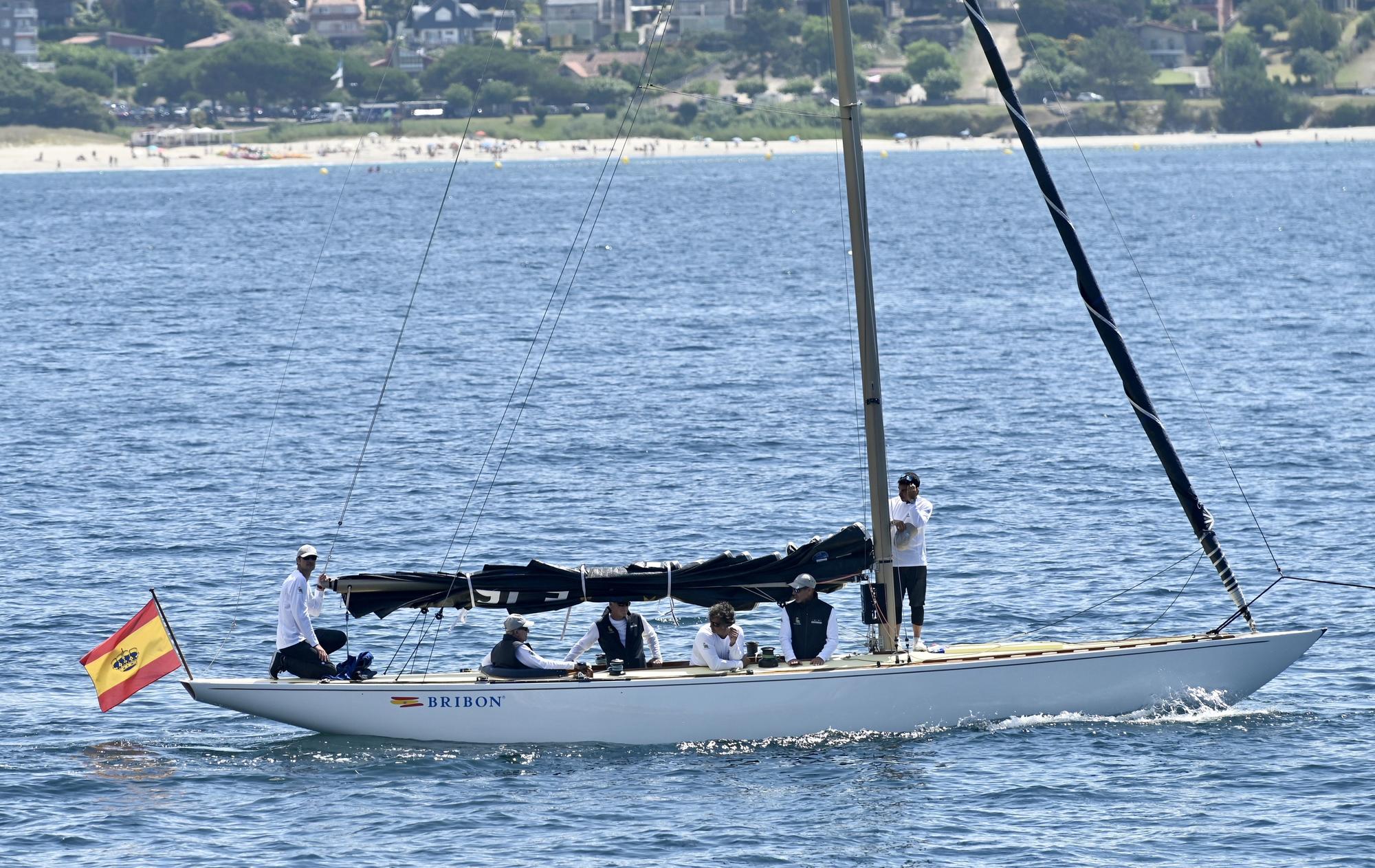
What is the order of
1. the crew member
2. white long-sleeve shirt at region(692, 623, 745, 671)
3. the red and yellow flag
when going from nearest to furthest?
white long-sleeve shirt at region(692, 623, 745, 671)
the crew member
the red and yellow flag

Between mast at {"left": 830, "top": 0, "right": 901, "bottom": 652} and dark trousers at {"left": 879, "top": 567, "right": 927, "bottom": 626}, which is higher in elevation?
mast at {"left": 830, "top": 0, "right": 901, "bottom": 652}

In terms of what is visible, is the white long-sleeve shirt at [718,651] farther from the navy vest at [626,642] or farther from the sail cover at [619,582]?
the navy vest at [626,642]

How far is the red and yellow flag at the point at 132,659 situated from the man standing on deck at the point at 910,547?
921cm

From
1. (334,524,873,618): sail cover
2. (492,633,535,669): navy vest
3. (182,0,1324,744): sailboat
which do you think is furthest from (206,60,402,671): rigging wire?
(492,633,535,669): navy vest

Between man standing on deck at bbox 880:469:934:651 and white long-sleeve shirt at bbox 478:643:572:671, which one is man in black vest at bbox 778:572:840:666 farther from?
white long-sleeve shirt at bbox 478:643:572:671

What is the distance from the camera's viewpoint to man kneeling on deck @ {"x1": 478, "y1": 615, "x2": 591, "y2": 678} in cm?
2328

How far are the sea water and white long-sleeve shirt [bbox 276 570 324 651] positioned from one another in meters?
1.41

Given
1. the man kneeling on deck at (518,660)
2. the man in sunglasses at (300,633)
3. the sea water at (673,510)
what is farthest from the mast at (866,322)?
the man in sunglasses at (300,633)

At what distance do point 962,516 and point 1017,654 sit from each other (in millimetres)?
14829

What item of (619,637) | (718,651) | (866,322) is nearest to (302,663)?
(619,637)

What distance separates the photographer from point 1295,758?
76.9ft

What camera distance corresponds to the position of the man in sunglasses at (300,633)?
23.4m

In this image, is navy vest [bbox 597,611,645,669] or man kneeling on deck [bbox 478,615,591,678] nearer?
man kneeling on deck [bbox 478,615,591,678]

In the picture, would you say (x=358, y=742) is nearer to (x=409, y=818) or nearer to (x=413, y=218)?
(x=409, y=818)
